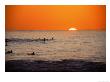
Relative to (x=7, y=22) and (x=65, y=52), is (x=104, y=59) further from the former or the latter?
(x=7, y=22)

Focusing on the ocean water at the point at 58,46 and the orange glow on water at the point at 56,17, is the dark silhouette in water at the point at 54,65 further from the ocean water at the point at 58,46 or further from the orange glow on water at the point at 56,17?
the orange glow on water at the point at 56,17

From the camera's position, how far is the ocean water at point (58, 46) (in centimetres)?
691

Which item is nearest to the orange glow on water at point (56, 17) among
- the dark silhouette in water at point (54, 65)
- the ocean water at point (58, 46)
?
the ocean water at point (58, 46)

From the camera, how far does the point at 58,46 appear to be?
6.93 metres

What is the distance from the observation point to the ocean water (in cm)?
691

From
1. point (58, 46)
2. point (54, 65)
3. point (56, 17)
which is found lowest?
point (54, 65)

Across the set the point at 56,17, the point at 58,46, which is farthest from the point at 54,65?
the point at 56,17

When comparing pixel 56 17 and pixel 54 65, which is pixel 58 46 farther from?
pixel 56 17

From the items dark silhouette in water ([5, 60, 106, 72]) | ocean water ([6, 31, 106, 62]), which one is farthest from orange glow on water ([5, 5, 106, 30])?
dark silhouette in water ([5, 60, 106, 72])

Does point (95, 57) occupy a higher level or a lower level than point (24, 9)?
lower
